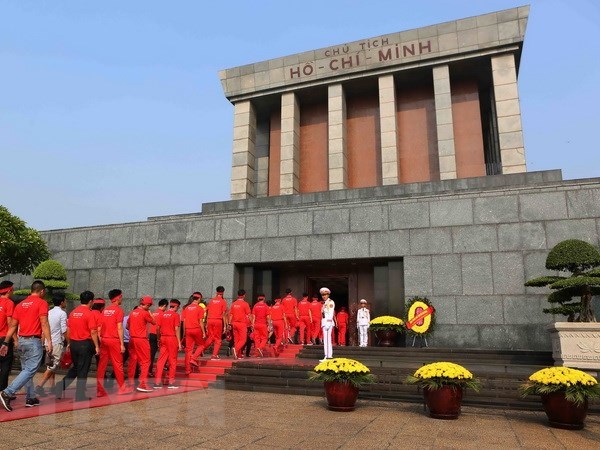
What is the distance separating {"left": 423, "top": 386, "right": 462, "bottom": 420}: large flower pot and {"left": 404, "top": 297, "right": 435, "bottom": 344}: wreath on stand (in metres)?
7.09

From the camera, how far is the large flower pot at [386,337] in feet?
49.1

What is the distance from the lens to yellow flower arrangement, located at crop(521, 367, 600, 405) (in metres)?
6.93

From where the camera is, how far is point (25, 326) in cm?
770

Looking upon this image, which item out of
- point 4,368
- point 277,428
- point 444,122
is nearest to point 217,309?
point 4,368

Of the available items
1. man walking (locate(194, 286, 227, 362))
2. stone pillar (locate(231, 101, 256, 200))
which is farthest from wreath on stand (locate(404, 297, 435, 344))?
stone pillar (locate(231, 101, 256, 200))

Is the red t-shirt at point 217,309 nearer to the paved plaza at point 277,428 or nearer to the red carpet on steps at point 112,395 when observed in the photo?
the red carpet on steps at point 112,395

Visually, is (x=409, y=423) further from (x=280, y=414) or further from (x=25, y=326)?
(x=25, y=326)

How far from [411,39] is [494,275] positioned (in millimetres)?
13518

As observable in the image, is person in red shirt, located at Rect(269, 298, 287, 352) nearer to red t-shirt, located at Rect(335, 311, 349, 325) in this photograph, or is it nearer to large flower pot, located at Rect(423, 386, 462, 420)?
red t-shirt, located at Rect(335, 311, 349, 325)

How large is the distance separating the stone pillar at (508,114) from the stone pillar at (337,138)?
7309mm

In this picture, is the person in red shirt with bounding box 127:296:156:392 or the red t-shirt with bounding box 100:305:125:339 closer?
the red t-shirt with bounding box 100:305:125:339

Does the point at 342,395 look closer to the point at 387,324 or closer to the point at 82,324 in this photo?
the point at 82,324

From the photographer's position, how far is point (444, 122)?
22078 mm

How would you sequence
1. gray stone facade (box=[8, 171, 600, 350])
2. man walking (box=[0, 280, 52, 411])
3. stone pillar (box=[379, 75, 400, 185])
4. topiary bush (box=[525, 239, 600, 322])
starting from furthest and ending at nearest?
stone pillar (box=[379, 75, 400, 185]) → gray stone facade (box=[8, 171, 600, 350]) → topiary bush (box=[525, 239, 600, 322]) → man walking (box=[0, 280, 52, 411])
